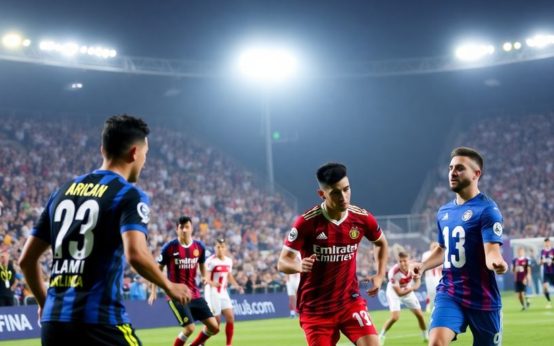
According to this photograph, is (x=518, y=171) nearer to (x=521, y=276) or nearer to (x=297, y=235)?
(x=521, y=276)

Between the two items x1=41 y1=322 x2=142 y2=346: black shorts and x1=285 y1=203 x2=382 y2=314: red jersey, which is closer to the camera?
x1=41 y1=322 x2=142 y2=346: black shorts

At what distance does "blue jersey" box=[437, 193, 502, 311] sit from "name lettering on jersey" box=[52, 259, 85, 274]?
439 centimetres

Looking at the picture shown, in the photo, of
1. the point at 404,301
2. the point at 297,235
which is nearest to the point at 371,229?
the point at 297,235

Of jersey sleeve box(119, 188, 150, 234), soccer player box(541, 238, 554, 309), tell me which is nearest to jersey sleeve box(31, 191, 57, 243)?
jersey sleeve box(119, 188, 150, 234)

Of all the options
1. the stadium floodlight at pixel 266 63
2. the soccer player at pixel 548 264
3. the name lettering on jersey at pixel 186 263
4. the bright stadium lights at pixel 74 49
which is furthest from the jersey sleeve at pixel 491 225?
the stadium floodlight at pixel 266 63

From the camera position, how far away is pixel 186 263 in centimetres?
1652

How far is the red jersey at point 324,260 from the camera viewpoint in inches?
345

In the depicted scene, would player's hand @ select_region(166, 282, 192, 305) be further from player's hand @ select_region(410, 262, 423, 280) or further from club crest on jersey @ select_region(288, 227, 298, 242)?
player's hand @ select_region(410, 262, 423, 280)

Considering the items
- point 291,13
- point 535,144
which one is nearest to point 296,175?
point 291,13

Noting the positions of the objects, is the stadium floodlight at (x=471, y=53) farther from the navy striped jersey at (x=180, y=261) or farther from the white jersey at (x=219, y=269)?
the navy striped jersey at (x=180, y=261)

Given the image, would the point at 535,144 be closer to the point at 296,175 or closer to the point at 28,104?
the point at 296,175

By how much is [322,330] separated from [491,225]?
2058 millimetres

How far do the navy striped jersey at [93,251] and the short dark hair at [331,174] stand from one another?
3428mm

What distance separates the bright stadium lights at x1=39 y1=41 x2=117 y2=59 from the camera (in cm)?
4128
